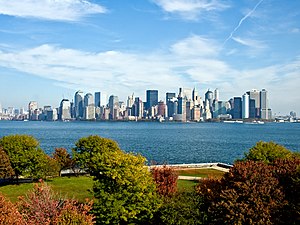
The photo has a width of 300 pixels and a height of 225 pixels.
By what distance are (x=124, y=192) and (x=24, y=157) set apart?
18.3 metres

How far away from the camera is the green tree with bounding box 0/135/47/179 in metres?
35.1

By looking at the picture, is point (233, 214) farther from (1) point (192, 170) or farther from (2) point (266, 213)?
(1) point (192, 170)

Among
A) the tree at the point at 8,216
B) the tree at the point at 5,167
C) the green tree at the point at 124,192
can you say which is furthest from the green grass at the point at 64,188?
the tree at the point at 8,216

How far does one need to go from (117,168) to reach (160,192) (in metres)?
3.46

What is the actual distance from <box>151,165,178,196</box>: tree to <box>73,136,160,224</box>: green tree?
4.39 feet

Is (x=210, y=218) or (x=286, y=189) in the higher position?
(x=286, y=189)

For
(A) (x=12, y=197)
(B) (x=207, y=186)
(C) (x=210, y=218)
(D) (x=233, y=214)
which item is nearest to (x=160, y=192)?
(B) (x=207, y=186)

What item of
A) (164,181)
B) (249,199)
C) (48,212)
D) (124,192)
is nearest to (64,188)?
(164,181)

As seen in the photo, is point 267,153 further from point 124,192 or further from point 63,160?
point 63,160

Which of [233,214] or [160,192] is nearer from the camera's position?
[233,214]

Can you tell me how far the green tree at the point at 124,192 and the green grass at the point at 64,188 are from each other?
22.2ft

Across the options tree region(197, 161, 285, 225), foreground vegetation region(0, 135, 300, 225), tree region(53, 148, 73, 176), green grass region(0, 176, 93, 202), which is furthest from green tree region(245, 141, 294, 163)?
tree region(53, 148, 73, 176)

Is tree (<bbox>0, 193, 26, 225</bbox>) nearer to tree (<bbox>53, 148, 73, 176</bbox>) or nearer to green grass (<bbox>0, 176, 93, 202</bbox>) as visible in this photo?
green grass (<bbox>0, 176, 93, 202</bbox>)

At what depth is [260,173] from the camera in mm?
17406
